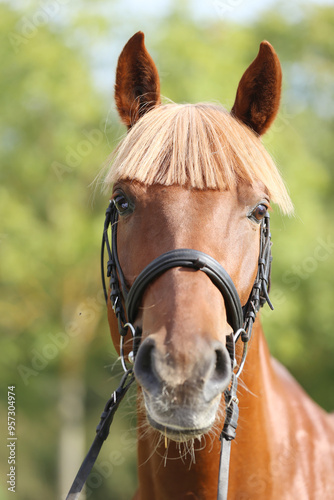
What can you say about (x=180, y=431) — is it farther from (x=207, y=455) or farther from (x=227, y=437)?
(x=207, y=455)

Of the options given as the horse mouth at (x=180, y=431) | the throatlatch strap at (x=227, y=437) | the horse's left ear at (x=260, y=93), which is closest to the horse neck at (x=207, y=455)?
the throatlatch strap at (x=227, y=437)

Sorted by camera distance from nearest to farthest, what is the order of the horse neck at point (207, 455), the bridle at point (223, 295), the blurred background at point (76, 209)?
the bridle at point (223, 295) < the horse neck at point (207, 455) < the blurred background at point (76, 209)

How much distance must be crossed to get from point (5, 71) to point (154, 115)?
1125cm

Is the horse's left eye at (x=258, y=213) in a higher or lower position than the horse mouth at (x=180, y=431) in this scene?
higher

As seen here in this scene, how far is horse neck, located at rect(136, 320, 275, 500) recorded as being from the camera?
2.84 m

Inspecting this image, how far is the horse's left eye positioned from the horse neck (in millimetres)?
672

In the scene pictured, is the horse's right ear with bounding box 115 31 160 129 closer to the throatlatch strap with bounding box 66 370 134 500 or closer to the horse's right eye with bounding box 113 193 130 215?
the horse's right eye with bounding box 113 193 130 215

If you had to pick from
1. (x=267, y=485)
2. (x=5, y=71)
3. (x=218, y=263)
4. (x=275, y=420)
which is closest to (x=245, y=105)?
(x=218, y=263)

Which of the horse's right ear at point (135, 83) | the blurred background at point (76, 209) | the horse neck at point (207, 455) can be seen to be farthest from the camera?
the blurred background at point (76, 209)

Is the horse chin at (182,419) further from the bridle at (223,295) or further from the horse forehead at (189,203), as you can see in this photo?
the horse forehead at (189,203)

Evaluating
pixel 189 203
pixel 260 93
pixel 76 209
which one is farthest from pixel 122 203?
pixel 76 209

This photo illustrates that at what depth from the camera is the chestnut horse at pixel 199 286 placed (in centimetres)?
224

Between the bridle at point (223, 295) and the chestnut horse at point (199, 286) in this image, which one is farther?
the bridle at point (223, 295)

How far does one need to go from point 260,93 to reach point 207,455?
214cm
